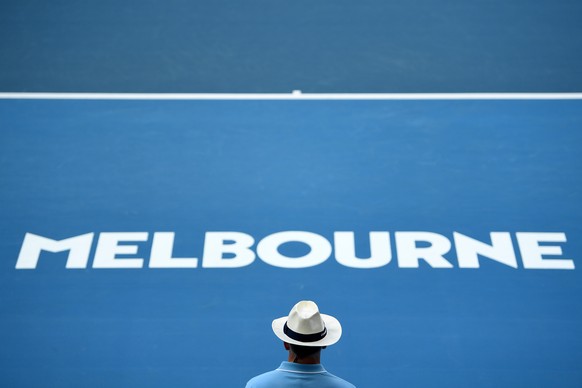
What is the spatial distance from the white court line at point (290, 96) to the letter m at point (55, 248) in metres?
2.12

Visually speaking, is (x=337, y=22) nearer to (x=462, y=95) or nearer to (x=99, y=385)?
(x=462, y=95)

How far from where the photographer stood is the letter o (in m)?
6.70

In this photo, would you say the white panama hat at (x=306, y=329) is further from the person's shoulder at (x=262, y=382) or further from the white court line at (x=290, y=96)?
the white court line at (x=290, y=96)

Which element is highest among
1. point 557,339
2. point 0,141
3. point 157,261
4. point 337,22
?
point 337,22

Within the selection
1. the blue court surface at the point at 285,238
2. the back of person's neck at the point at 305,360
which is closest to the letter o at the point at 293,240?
the blue court surface at the point at 285,238

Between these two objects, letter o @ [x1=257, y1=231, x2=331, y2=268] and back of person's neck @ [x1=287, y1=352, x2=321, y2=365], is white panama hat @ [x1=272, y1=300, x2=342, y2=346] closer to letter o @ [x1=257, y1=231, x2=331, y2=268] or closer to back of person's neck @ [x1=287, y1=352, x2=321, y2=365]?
back of person's neck @ [x1=287, y1=352, x2=321, y2=365]

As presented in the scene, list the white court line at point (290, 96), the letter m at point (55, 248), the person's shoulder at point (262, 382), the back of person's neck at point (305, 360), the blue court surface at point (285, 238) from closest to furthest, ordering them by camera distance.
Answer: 1. the person's shoulder at point (262, 382)
2. the back of person's neck at point (305, 360)
3. the blue court surface at point (285, 238)
4. the letter m at point (55, 248)
5. the white court line at point (290, 96)

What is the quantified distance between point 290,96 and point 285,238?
2173mm

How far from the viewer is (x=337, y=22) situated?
9609mm

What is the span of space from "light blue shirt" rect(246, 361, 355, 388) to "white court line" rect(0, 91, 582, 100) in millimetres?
5394

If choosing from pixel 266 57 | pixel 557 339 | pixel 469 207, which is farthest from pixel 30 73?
pixel 557 339

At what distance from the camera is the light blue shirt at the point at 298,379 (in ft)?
11.0

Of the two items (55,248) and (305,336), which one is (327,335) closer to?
(305,336)

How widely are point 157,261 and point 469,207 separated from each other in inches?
107
